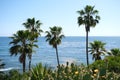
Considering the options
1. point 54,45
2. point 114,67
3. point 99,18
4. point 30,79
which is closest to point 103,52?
point 99,18

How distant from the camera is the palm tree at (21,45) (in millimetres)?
35281

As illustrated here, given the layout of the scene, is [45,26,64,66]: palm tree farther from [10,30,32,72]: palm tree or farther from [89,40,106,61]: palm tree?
[10,30,32,72]: palm tree

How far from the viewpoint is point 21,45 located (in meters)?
36.0

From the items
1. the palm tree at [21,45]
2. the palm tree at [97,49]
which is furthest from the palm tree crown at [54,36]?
the palm tree at [21,45]

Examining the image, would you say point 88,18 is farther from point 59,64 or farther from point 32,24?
point 59,64

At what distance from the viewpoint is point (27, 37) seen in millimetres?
35906

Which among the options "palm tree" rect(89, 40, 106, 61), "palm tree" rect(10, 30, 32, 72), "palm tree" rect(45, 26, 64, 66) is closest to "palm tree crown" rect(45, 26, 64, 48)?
"palm tree" rect(45, 26, 64, 66)

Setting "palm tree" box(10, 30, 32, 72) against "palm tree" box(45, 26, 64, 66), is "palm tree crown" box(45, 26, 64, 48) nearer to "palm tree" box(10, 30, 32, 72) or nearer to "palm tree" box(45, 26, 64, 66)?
"palm tree" box(45, 26, 64, 66)

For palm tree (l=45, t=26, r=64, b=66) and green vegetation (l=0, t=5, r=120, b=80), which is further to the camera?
palm tree (l=45, t=26, r=64, b=66)

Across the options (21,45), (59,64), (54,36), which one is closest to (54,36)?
(54,36)

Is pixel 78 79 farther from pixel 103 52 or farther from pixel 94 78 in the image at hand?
pixel 103 52

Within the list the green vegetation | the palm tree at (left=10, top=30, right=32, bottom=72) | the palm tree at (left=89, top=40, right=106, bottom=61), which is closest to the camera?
the green vegetation

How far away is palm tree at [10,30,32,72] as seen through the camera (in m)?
35.3

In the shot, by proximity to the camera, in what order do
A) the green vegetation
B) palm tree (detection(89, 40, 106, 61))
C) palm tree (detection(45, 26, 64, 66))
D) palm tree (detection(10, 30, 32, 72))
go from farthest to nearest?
palm tree (detection(45, 26, 64, 66)) → palm tree (detection(89, 40, 106, 61)) → palm tree (detection(10, 30, 32, 72)) → the green vegetation
